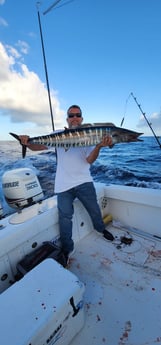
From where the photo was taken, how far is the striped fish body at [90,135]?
5.66 feet

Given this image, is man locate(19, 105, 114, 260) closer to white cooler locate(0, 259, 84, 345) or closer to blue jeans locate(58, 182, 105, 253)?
blue jeans locate(58, 182, 105, 253)

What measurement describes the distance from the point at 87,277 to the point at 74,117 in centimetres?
170

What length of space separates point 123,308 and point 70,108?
1.97 meters

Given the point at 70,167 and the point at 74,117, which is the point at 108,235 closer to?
the point at 70,167

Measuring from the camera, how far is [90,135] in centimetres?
176

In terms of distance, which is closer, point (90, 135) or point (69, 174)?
point (90, 135)

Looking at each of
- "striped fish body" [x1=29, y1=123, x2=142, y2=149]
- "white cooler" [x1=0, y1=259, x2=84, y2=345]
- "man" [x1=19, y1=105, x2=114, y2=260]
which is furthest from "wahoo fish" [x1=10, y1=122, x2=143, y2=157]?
"white cooler" [x1=0, y1=259, x2=84, y2=345]

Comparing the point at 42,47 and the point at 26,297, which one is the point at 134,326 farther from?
the point at 42,47

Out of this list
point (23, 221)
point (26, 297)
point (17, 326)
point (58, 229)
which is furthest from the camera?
point (58, 229)

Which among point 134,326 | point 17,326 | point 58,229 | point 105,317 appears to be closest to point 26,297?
point 17,326

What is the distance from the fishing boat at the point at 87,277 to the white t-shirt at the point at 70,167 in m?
0.32

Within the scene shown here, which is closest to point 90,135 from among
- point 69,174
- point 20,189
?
point 69,174

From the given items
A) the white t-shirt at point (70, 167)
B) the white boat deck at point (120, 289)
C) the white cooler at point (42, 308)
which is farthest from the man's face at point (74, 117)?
the white boat deck at point (120, 289)

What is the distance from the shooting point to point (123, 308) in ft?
5.30
